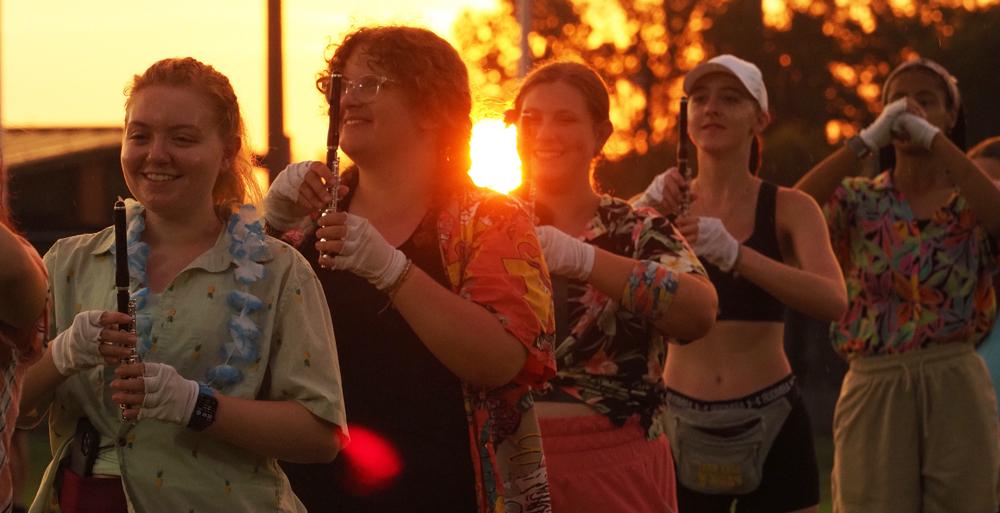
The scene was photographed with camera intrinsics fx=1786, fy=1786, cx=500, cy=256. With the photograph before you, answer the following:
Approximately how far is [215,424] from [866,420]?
3.99m

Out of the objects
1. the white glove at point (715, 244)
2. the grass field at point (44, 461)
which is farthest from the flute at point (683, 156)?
the grass field at point (44, 461)

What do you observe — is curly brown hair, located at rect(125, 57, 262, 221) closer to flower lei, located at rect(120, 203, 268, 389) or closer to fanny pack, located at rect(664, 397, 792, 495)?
flower lei, located at rect(120, 203, 268, 389)

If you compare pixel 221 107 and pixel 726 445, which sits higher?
pixel 221 107

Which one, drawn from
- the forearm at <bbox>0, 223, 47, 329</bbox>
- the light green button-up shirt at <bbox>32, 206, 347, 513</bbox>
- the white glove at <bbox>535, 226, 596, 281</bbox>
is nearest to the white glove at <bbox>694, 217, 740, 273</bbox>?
the white glove at <bbox>535, 226, 596, 281</bbox>

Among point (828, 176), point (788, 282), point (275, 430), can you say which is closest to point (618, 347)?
point (788, 282)

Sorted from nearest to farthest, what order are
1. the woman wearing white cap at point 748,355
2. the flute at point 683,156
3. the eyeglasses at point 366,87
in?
the eyeglasses at point 366,87 < the flute at point 683,156 < the woman wearing white cap at point 748,355

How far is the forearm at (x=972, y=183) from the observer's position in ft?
22.3

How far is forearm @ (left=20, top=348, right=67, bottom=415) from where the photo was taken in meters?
3.45

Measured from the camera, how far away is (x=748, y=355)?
5883mm

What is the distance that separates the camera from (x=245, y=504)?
3.46 metres

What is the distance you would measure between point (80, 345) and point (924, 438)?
4208 mm

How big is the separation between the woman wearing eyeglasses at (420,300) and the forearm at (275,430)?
1.19 feet

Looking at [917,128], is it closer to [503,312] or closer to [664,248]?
[664,248]

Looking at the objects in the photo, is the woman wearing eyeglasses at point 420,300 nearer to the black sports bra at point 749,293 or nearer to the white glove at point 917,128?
the black sports bra at point 749,293
